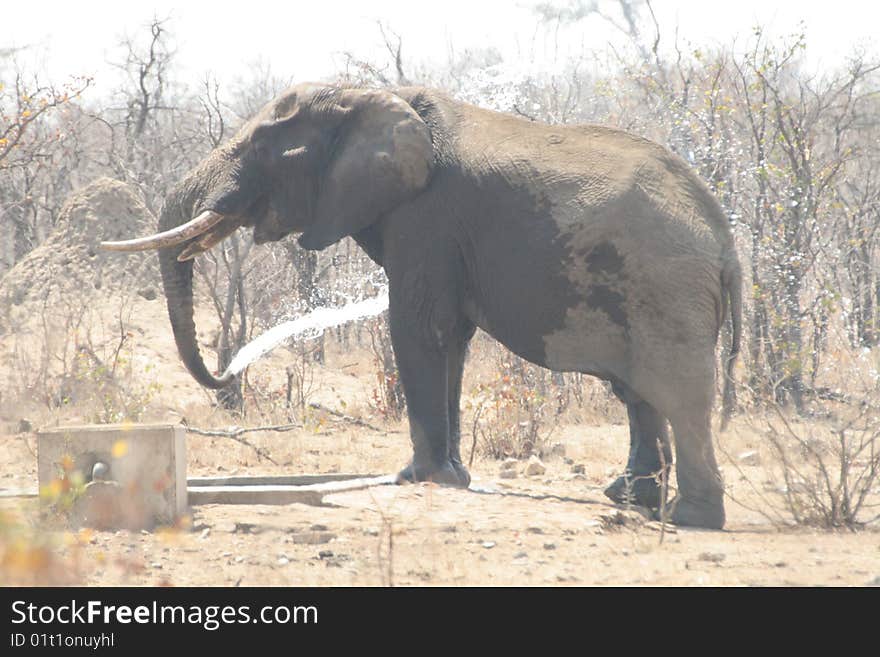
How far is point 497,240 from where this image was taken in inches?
301

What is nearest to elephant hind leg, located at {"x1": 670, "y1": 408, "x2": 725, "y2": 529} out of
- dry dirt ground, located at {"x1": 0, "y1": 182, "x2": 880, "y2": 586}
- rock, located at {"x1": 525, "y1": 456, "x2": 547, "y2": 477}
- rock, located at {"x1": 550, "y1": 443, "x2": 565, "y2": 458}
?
dry dirt ground, located at {"x1": 0, "y1": 182, "x2": 880, "y2": 586}

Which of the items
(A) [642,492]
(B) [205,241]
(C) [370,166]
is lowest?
(A) [642,492]

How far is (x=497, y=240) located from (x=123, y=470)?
2.61 meters

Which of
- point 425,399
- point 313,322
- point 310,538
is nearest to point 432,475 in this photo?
point 425,399

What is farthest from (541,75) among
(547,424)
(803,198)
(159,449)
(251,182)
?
(159,449)

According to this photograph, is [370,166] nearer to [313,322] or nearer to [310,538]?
[310,538]

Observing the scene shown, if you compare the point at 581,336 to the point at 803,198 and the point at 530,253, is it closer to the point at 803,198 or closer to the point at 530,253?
the point at 530,253

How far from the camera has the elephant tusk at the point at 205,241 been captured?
27.3ft

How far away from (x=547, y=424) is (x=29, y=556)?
9.43m

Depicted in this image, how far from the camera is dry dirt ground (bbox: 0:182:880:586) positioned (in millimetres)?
5184

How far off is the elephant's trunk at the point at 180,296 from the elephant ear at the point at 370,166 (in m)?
0.90

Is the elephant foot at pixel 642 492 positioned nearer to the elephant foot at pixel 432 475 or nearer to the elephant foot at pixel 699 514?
the elephant foot at pixel 699 514

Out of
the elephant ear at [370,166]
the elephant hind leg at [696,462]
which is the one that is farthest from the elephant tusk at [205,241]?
the elephant hind leg at [696,462]

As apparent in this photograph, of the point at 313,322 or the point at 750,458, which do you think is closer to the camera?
the point at 750,458
